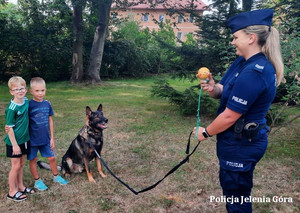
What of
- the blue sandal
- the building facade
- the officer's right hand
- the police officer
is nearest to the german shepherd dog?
the blue sandal

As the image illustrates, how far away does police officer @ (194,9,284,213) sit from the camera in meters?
1.96

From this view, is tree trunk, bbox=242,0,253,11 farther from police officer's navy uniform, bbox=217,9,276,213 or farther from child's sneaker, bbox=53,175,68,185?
child's sneaker, bbox=53,175,68,185

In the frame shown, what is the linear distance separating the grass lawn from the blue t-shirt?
92 cm

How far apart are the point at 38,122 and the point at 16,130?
0.34 m

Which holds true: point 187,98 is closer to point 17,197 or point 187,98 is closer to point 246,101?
point 17,197

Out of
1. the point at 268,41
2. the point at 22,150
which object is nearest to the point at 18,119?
the point at 22,150

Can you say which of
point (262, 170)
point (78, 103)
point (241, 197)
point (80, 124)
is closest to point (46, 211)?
point (241, 197)

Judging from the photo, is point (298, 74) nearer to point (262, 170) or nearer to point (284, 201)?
point (262, 170)

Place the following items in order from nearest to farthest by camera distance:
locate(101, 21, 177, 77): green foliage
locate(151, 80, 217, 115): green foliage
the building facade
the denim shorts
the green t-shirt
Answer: the green t-shirt → the denim shorts → locate(151, 80, 217, 115): green foliage → the building facade → locate(101, 21, 177, 77): green foliage

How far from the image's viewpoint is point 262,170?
4.86 m

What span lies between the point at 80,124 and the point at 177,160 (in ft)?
12.9

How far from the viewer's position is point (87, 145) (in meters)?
4.30

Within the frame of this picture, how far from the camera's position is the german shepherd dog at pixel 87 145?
165 inches

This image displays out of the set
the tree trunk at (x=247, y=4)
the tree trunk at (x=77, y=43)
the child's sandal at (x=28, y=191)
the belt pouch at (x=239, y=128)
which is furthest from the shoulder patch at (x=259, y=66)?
the tree trunk at (x=77, y=43)
